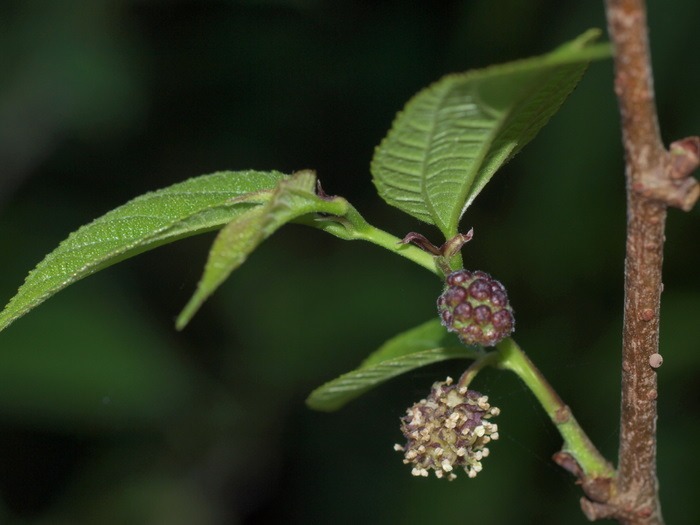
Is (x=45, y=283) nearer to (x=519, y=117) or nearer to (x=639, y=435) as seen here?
(x=519, y=117)

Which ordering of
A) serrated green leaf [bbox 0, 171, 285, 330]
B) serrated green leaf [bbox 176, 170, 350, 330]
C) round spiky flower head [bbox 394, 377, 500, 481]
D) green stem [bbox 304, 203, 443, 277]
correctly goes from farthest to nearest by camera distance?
round spiky flower head [bbox 394, 377, 500, 481] < green stem [bbox 304, 203, 443, 277] < serrated green leaf [bbox 0, 171, 285, 330] < serrated green leaf [bbox 176, 170, 350, 330]

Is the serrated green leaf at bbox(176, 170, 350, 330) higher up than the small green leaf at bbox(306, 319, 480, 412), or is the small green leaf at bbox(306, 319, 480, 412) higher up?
the serrated green leaf at bbox(176, 170, 350, 330)

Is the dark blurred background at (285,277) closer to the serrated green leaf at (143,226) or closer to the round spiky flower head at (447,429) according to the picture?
the round spiky flower head at (447,429)

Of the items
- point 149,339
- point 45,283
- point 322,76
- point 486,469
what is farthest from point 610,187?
point 45,283

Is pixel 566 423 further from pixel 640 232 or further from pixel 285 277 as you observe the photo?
pixel 285 277

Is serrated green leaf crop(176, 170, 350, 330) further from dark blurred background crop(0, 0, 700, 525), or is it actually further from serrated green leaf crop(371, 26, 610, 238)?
dark blurred background crop(0, 0, 700, 525)

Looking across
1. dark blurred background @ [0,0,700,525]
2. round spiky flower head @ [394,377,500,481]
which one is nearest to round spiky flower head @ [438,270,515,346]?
round spiky flower head @ [394,377,500,481]
